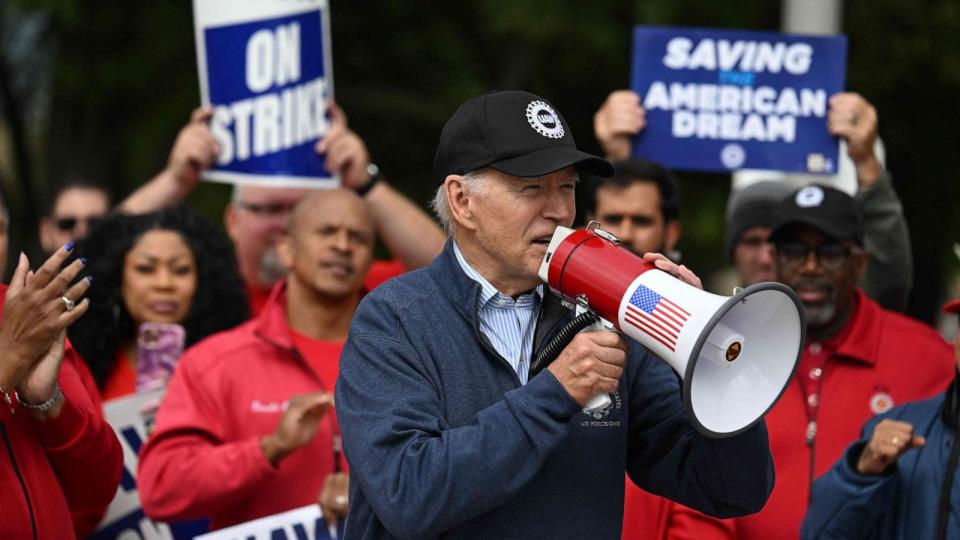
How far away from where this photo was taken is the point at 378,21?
437 inches

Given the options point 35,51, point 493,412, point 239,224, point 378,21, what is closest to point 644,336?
point 493,412

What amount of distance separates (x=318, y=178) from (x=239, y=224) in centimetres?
66

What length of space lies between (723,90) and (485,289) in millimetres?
3182

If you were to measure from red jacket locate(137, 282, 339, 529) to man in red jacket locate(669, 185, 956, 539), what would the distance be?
128 cm

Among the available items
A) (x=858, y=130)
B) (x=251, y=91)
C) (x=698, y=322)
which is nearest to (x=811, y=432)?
(x=858, y=130)

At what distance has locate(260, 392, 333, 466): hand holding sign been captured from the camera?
4973 millimetres

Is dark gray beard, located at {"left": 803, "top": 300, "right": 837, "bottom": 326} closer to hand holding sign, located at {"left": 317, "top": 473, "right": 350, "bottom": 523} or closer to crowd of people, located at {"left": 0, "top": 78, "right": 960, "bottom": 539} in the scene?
crowd of people, located at {"left": 0, "top": 78, "right": 960, "bottom": 539}

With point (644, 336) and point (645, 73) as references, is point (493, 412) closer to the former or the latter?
point (644, 336)

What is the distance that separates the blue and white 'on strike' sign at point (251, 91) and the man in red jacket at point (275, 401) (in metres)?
0.40

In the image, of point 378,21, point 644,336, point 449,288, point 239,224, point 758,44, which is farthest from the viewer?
point 378,21

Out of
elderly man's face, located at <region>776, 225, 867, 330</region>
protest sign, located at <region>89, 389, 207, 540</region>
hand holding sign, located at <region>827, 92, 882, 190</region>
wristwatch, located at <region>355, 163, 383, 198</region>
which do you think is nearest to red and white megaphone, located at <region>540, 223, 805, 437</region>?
elderly man's face, located at <region>776, 225, 867, 330</region>

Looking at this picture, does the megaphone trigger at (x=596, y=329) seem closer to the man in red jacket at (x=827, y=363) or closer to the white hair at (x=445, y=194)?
the white hair at (x=445, y=194)

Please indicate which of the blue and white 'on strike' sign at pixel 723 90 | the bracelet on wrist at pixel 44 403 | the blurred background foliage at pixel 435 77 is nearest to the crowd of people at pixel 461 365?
the bracelet on wrist at pixel 44 403

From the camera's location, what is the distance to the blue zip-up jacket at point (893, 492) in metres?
4.45
